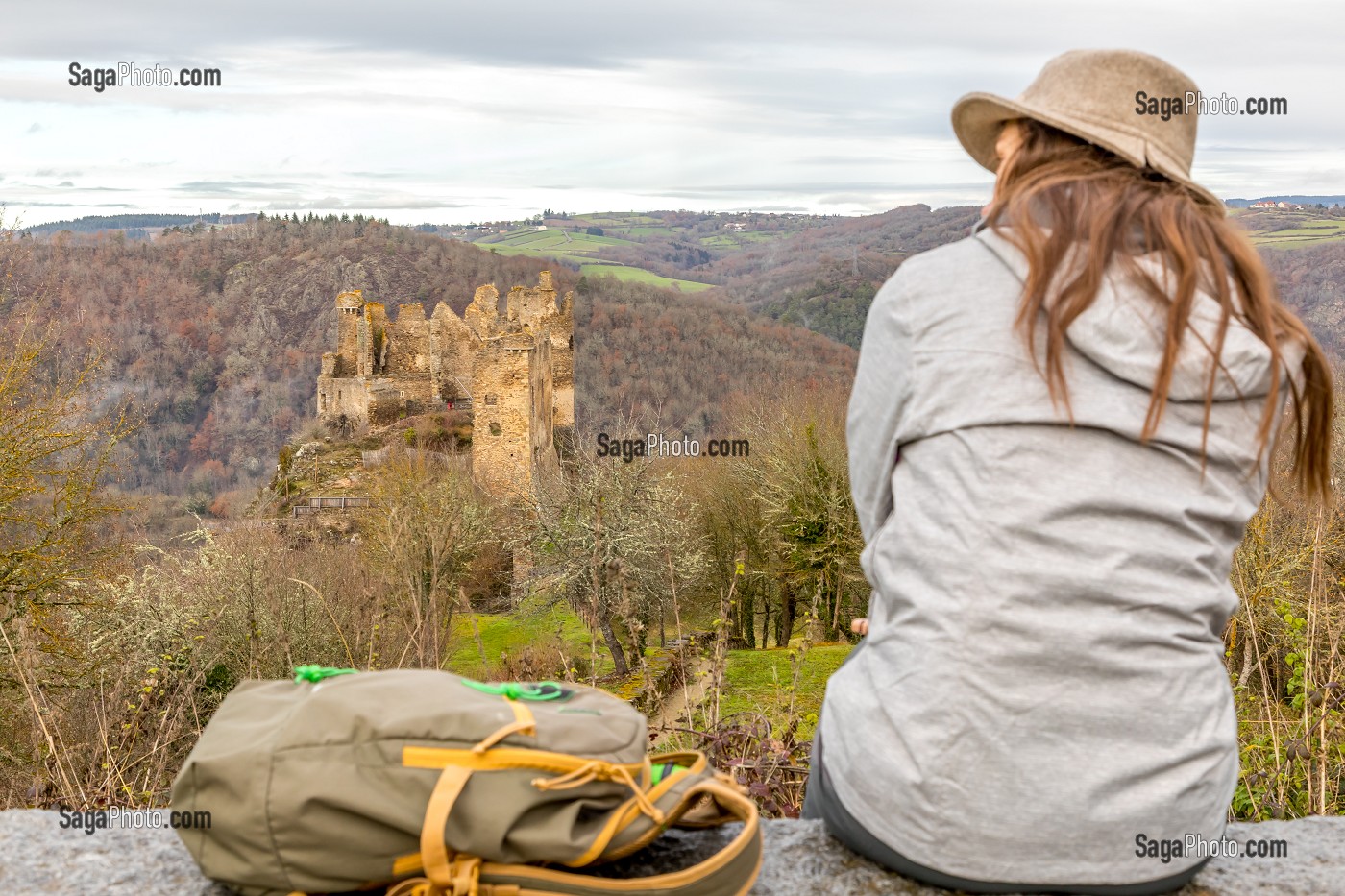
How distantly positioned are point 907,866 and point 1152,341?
101 cm

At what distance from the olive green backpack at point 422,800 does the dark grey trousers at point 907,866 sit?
0.87 ft

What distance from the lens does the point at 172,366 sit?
64.4 metres

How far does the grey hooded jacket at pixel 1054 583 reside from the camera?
1.91m

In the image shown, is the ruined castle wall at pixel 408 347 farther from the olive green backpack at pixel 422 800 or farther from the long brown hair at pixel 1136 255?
the long brown hair at pixel 1136 255

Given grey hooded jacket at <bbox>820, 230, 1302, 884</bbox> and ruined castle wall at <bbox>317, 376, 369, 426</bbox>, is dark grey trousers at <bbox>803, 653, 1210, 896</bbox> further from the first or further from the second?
ruined castle wall at <bbox>317, 376, 369, 426</bbox>

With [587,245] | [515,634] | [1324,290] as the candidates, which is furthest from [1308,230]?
[587,245]

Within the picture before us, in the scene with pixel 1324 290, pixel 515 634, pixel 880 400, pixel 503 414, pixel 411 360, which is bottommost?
pixel 515 634

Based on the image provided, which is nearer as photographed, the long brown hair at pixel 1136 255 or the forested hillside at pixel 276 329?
the long brown hair at pixel 1136 255

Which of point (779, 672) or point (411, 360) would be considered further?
point (411, 360)

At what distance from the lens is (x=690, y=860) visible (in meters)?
2.24

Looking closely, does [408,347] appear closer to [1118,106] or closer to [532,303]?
[532,303]

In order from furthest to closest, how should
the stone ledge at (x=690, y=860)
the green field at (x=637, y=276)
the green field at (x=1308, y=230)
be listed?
1. the green field at (x=637, y=276)
2. the green field at (x=1308, y=230)
3. the stone ledge at (x=690, y=860)

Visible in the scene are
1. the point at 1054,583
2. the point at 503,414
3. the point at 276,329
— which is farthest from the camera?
the point at 276,329

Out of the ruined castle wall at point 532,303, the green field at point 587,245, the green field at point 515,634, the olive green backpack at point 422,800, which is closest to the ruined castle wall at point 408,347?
the ruined castle wall at point 532,303
